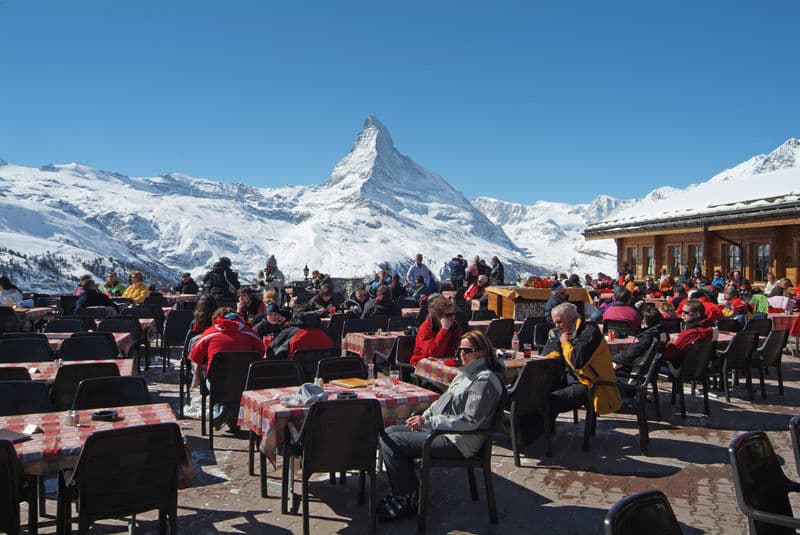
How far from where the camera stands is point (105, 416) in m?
4.05

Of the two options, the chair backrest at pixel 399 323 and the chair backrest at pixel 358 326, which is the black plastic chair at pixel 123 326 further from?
the chair backrest at pixel 399 323

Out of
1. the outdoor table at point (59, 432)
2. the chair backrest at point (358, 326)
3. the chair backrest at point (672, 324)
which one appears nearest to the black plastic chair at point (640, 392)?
the chair backrest at point (672, 324)

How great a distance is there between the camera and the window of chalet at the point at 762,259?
58.1ft

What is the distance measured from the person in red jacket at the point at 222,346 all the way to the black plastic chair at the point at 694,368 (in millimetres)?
4464

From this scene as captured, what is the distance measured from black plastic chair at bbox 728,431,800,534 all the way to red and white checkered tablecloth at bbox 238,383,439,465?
91.6 inches

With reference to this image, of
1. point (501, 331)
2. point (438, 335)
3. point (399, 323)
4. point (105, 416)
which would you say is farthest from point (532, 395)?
point (399, 323)

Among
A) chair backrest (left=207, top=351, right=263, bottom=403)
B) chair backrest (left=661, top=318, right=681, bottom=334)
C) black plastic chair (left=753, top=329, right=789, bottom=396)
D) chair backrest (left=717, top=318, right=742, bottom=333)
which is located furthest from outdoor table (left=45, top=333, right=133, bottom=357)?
chair backrest (left=717, top=318, right=742, bottom=333)

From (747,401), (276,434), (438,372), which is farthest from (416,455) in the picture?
(747,401)

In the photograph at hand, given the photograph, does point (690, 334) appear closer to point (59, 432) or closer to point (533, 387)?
point (533, 387)

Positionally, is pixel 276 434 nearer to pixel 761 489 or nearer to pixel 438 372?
pixel 438 372

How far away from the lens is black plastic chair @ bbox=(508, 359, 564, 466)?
5453 millimetres

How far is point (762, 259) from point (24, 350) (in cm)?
1778

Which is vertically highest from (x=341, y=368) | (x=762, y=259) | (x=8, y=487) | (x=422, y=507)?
(x=762, y=259)

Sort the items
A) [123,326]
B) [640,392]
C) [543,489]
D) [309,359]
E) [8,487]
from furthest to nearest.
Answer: [123,326] → [309,359] → [640,392] → [543,489] → [8,487]
